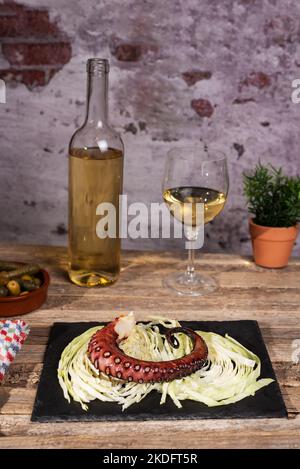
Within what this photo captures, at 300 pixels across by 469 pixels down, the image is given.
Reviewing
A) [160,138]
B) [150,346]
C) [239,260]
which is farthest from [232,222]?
[150,346]

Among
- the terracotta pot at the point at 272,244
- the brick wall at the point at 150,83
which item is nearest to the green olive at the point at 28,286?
the terracotta pot at the point at 272,244

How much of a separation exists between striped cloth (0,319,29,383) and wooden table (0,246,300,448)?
13mm

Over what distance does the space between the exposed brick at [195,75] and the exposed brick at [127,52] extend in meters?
0.15

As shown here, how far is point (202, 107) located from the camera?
198 centimetres

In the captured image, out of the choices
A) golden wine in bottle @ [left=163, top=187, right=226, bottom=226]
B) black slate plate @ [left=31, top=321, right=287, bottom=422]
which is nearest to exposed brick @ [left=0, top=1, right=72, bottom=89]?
golden wine in bottle @ [left=163, top=187, right=226, bottom=226]

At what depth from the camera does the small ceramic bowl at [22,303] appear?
1216 mm

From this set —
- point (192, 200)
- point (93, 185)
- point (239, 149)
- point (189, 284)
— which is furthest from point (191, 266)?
point (239, 149)

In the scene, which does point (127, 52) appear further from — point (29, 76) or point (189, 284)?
point (189, 284)

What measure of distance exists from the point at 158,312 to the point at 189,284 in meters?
0.17

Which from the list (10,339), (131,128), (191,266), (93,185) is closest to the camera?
(10,339)

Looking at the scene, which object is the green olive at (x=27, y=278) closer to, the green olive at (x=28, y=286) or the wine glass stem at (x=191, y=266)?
the green olive at (x=28, y=286)

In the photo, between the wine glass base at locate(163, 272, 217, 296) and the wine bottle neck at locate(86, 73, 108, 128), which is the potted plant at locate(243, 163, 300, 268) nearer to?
the wine glass base at locate(163, 272, 217, 296)

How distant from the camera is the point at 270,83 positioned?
6.42ft

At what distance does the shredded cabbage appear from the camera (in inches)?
37.9
